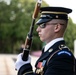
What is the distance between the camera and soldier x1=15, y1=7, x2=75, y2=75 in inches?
81.1

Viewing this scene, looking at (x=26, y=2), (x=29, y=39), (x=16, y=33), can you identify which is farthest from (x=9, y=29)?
(x=29, y=39)

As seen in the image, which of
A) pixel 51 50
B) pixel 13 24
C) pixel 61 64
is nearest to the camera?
pixel 61 64

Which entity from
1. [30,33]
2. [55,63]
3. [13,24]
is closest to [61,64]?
[55,63]

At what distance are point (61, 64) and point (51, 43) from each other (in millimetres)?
272

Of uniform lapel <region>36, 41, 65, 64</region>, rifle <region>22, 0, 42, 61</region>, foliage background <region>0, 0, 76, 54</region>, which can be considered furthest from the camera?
foliage background <region>0, 0, 76, 54</region>

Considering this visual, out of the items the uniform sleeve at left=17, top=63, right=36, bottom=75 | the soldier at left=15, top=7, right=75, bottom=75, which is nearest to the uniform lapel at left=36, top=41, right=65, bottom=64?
the soldier at left=15, top=7, right=75, bottom=75

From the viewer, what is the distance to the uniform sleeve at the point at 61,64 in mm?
1979

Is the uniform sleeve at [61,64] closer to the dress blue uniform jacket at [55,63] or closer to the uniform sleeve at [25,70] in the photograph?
the dress blue uniform jacket at [55,63]

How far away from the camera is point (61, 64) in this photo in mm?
1981

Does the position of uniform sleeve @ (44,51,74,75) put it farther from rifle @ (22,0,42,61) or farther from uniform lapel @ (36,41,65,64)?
rifle @ (22,0,42,61)

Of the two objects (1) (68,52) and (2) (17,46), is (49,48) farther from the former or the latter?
(2) (17,46)

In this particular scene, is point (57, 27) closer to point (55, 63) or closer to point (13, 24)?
point (55, 63)

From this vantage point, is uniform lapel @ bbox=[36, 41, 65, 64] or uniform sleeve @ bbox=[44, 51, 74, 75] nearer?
uniform sleeve @ bbox=[44, 51, 74, 75]

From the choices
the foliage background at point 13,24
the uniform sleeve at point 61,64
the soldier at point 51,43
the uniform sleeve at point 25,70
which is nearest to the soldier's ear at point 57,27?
the soldier at point 51,43
